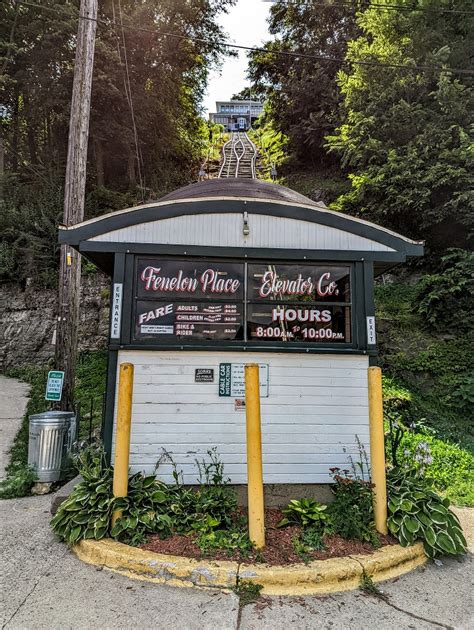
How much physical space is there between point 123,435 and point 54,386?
8.95ft

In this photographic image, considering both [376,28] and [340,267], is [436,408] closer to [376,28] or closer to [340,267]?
[340,267]

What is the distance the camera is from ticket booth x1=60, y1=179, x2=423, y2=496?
395 cm

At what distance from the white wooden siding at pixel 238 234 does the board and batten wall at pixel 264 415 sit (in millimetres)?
1161

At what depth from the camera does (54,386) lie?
5.56 m

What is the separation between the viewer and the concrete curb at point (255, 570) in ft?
9.26

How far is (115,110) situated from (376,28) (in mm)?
9750

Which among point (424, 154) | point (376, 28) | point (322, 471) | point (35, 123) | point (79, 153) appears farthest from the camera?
point (35, 123)

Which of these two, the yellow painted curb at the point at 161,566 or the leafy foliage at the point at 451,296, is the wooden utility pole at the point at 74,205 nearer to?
the yellow painted curb at the point at 161,566

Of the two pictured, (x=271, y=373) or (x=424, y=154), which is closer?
(x=271, y=373)

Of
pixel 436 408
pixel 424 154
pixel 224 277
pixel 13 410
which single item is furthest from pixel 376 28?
pixel 13 410

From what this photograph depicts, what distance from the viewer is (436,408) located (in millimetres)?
7602

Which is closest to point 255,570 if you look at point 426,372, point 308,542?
point 308,542

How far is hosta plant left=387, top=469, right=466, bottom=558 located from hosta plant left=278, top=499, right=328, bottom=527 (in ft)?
1.91

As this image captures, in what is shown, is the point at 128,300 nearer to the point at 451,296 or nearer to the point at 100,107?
the point at 451,296
